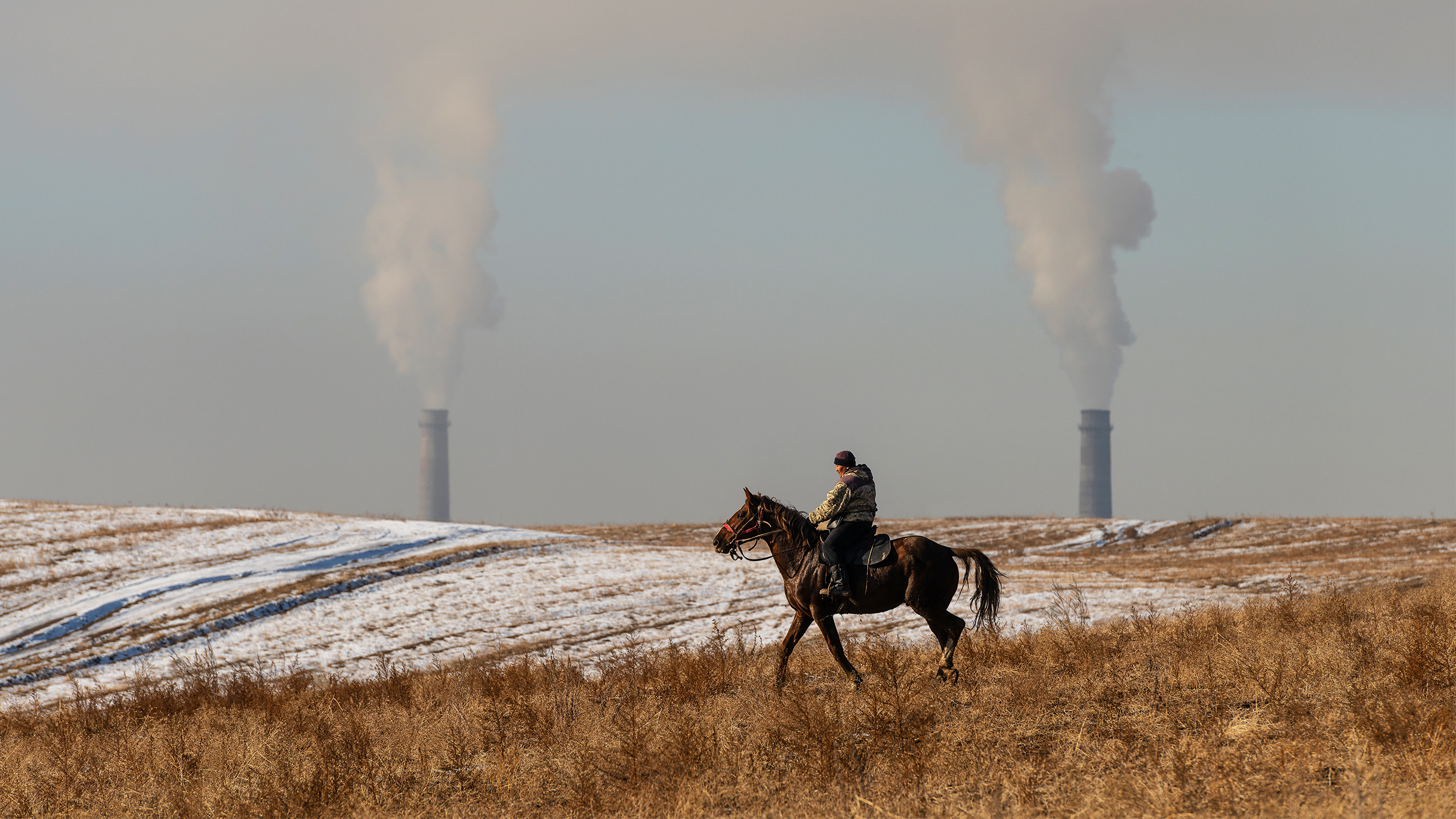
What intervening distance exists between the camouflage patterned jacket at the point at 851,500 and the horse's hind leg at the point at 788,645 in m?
1.23

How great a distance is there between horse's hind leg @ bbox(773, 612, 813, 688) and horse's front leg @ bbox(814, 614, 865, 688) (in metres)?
0.20

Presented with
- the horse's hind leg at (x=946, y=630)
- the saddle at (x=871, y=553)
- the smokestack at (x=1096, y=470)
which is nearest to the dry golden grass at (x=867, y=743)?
the horse's hind leg at (x=946, y=630)

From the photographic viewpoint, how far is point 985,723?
9188mm

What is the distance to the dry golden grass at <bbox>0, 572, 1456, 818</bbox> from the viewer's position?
7.05 metres

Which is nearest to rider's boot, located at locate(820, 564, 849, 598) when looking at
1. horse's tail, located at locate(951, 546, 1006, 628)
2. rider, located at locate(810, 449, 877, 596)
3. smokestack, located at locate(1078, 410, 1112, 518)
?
rider, located at locate(810, 449, 877, 596)

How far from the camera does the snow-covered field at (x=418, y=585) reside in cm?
2269

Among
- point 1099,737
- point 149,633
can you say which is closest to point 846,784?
point 1099,737

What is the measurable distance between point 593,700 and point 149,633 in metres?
18.3

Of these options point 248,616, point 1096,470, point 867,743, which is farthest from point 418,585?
point 1096,470

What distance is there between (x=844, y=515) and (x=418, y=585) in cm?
1995

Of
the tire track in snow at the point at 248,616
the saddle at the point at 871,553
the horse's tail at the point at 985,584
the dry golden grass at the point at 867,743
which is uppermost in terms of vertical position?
the saddle at the point at 871,553

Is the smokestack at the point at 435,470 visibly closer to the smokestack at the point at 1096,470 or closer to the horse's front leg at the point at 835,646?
the smokestack at the point at 1096,470

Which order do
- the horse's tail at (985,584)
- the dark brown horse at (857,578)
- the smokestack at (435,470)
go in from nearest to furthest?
the dark brown horse at (857,578)
the horse's tail at (985,584)
the smokestack at (435,470)

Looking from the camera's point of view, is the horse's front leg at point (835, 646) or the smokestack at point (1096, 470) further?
the smokestack at point (1096, 470)
